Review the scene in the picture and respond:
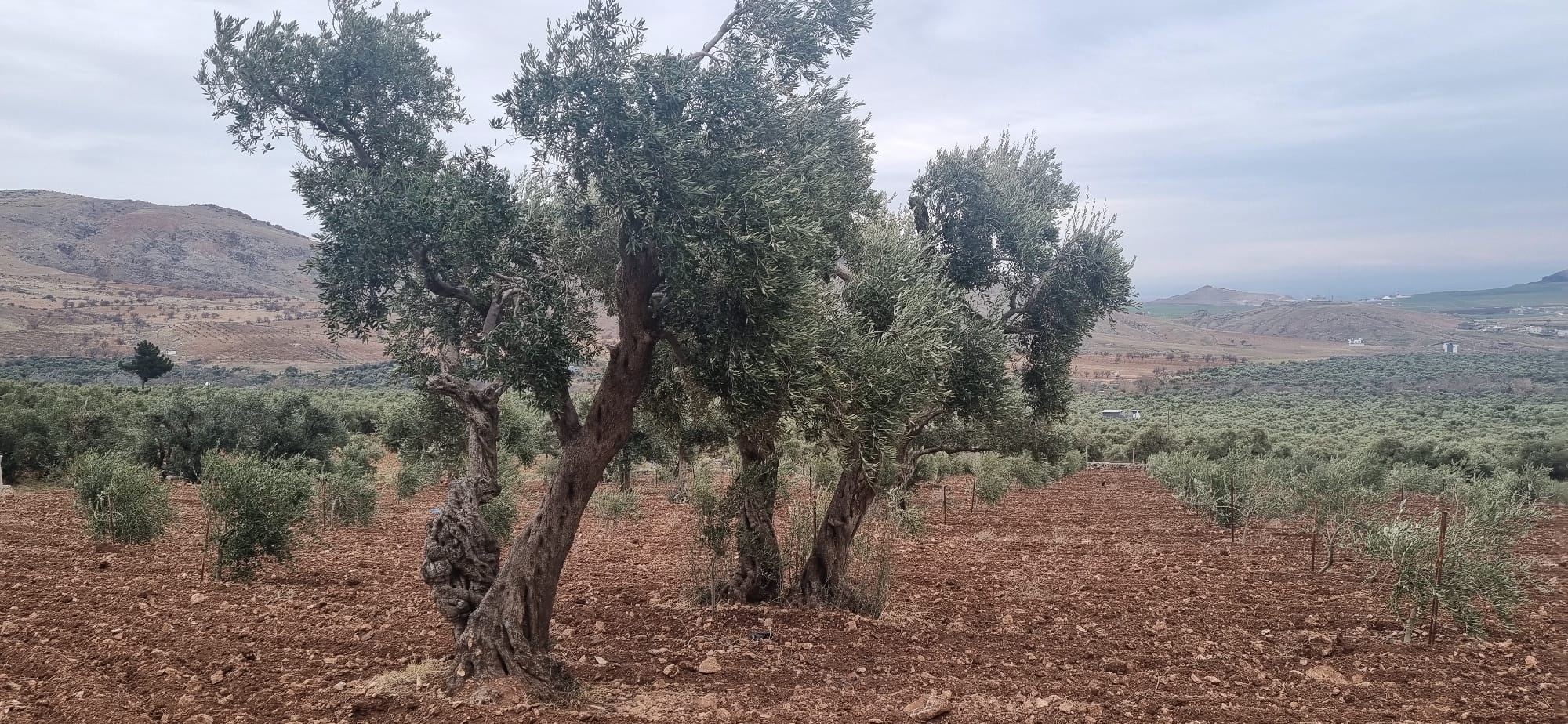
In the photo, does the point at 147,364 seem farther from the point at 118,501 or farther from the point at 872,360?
the point at 872,360

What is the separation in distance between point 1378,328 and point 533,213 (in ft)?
613

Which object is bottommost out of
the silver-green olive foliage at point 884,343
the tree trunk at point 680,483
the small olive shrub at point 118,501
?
the tree trunk at point 680,483

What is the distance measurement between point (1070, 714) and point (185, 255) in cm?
18969

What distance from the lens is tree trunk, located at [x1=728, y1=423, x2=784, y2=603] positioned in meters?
12.4

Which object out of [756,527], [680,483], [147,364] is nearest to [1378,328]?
[680,483]

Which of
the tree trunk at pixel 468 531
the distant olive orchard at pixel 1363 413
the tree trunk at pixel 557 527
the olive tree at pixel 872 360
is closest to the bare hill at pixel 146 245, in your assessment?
the distant olive orchard at pixel 1363 413

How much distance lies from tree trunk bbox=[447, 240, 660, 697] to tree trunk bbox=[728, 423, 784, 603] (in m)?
3.27

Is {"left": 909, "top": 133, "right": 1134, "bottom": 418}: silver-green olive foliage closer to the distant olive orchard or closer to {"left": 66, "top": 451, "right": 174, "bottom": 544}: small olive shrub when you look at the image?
{"left": 66, "top": 451, "right": 174, "bottom": 544}: small olive shrub

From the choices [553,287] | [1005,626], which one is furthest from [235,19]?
[1005,626]

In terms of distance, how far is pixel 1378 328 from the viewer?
162 metres

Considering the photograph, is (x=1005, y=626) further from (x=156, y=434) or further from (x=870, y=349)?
(x=156, y=434)

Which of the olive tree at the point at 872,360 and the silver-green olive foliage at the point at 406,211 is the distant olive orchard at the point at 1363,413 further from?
the silver-green olive foliage at the point at 406,211

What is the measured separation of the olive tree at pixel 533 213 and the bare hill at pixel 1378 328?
515 ft

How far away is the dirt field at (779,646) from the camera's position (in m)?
8.43
